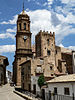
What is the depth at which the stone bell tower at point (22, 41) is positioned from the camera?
5197 cm

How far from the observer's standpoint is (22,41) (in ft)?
179

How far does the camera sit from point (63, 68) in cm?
5050

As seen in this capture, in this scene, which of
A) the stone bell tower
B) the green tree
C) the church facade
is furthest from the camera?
the stone bell tower

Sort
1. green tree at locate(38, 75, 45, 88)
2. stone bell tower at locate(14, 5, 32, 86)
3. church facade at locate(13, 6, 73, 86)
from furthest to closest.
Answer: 1. stone bell tower at locate(14, 5, 32, 86)
2. church facade at locate(13, 6, 73, 86)
3. green tree at locate(38, 75, 45, 88)

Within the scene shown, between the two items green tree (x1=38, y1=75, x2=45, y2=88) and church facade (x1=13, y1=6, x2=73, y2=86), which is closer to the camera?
green tree (x1=38, y1=75, x2=45, y2=88)

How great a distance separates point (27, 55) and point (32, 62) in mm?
16003

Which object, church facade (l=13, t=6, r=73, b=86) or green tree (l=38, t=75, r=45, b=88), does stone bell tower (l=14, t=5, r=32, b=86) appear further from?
green tree (l=38, t=75, r=45, b=88)

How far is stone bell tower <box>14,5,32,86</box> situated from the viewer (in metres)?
52.0

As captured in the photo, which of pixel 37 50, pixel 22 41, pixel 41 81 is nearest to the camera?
pixel 41 81

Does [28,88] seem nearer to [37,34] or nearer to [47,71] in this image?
[47,71]

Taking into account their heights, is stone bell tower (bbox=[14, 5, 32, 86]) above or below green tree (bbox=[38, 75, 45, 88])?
Result: above

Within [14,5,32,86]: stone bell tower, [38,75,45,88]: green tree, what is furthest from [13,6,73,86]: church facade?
[38,75,45,88]: green tree

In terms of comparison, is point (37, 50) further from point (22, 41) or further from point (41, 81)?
point (41, 81)

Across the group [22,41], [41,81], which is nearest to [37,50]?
[22,41]
